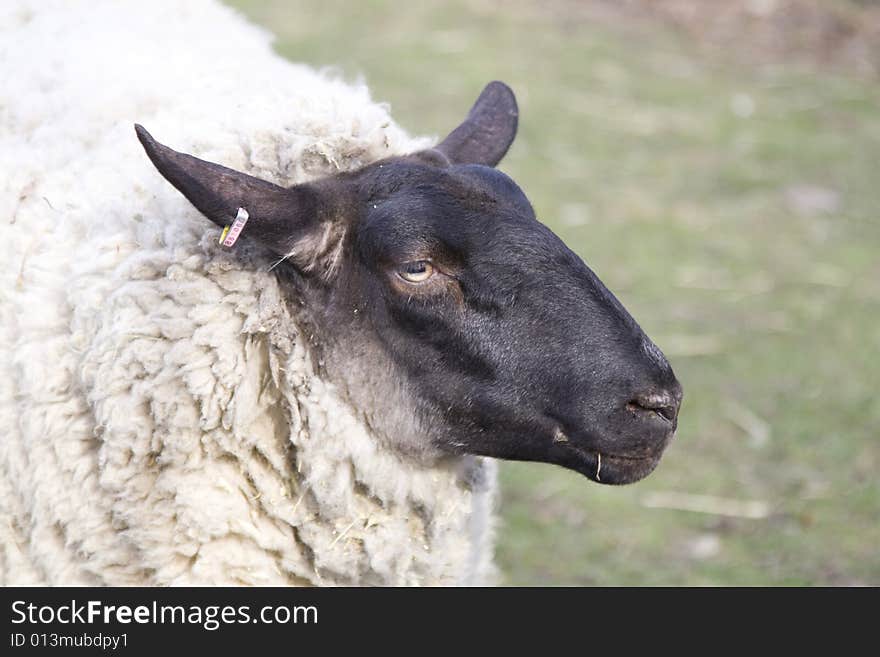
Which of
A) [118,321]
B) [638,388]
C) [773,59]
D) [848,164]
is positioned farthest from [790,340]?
[773,59]

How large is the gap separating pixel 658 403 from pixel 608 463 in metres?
0.19

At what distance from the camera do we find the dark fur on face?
8.16 ft

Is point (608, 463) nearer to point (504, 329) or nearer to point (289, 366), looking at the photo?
point (504, 329)

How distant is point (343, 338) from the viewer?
2.61 m

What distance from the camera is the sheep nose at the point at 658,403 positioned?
2.47m

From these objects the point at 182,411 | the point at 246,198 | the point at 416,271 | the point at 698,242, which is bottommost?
the point at 698,242

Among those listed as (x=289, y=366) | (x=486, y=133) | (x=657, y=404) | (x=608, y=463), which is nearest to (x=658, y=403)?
(x=657, y=404)

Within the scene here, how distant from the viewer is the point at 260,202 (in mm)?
2484

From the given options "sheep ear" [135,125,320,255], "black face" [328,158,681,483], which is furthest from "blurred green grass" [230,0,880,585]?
"sheep ear" [135,125,320,255]

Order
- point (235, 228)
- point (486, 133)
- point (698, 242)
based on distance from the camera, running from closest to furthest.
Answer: point (235, 228), point (486, 133), point (698, 242)

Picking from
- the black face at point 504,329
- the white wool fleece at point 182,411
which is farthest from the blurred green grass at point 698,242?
the black face at point 504,329

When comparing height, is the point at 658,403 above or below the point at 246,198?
below

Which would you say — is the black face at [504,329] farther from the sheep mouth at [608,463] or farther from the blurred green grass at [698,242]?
the blurred green grass at [698,242]

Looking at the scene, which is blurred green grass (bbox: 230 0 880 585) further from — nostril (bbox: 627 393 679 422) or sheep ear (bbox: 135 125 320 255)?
sheep ear (bbox: 135 125 320 255)
